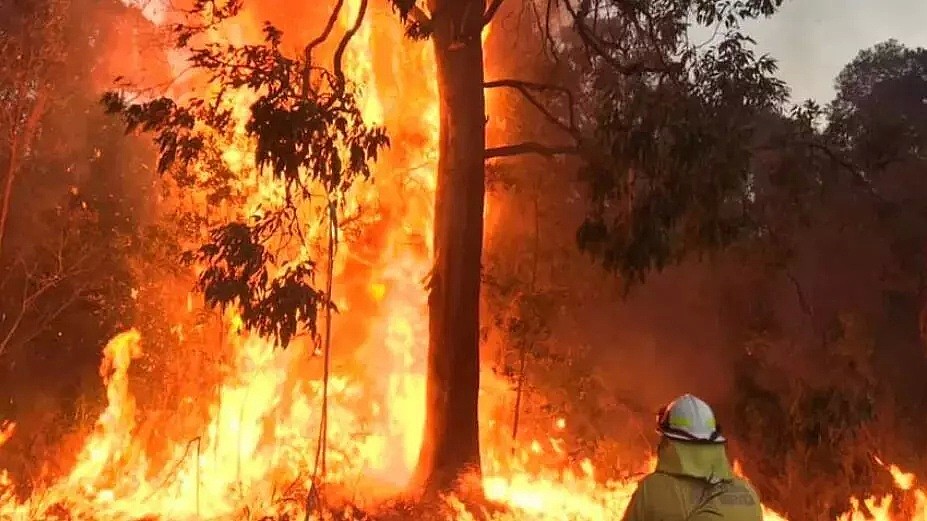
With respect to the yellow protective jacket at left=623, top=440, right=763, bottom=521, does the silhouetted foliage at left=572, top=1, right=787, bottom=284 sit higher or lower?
higher

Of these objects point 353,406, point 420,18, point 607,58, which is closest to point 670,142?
point 607,58

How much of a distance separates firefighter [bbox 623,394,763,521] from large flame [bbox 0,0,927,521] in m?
4.77

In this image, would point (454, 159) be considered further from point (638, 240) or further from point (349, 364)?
point (349, 364)

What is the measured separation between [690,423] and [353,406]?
6741mm

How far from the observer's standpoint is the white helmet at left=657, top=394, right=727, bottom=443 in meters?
3.69

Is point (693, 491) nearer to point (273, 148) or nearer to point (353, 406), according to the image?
point (273, 148)

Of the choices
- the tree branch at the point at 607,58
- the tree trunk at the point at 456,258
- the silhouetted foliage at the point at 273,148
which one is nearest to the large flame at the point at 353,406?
the tree trunk at the point at 456,258

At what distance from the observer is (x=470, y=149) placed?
340 inches

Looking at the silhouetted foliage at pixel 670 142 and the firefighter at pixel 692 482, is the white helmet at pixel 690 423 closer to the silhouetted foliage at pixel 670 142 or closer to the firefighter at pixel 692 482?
the firefighter at pixel 692 482

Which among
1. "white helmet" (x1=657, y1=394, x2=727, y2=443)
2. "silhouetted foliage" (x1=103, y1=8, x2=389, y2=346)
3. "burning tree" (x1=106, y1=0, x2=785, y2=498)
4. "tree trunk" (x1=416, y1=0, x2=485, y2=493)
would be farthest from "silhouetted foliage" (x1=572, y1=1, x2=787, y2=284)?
"white helmet" (x1=657, y1=394, x2=727, y2=443)

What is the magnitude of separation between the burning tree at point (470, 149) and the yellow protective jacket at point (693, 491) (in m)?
3.93

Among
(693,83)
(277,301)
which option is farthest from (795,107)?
(277,301)

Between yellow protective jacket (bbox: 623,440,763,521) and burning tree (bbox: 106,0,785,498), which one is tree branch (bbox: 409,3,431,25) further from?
yellow protective jacket (bbox: 623,440,763,521)

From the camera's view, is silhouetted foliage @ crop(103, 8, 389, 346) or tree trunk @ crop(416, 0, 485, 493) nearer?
silhouetted foliage @ crop(103, 8, 389, 346)
